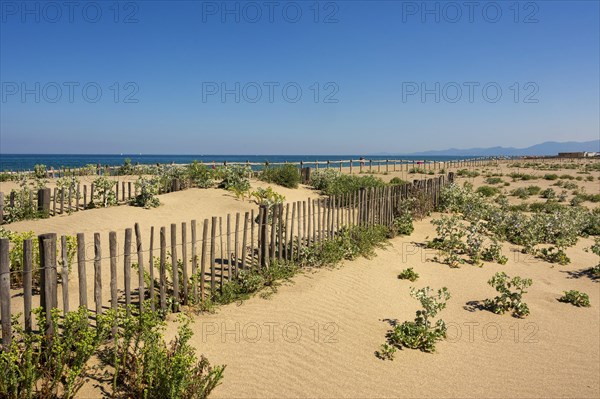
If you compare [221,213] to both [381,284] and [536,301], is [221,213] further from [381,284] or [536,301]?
[536,301]

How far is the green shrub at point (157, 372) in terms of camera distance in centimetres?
401

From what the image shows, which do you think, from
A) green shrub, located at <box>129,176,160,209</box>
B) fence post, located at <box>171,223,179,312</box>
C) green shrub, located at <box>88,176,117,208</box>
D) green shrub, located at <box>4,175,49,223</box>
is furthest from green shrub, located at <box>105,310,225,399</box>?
green shrub, located at <box>88,176,117,208</box>

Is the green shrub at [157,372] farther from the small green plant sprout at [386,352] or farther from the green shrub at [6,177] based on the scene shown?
the green shrub at [6,177]

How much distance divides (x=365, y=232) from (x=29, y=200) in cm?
1051

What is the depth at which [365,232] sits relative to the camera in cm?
1068

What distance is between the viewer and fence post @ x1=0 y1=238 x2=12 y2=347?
423cm

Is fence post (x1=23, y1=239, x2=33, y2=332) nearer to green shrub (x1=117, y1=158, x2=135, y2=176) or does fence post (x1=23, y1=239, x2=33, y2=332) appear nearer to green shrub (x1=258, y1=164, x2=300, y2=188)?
green shrub (x1=258, y1=164, x2=300, y2=188)

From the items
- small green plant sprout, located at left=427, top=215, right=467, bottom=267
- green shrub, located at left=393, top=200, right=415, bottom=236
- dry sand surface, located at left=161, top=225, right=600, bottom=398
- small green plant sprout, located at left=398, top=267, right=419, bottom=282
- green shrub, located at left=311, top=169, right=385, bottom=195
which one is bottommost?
dry sand surface, located at left=161, top=225, right=600, bottom=398

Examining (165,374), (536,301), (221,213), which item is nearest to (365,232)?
(536,301)

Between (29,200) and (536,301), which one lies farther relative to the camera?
(29,200)

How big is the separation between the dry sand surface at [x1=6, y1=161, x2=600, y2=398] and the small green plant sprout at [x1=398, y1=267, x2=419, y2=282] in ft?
0.46

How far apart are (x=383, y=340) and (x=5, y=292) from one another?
485cm

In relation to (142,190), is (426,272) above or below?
below

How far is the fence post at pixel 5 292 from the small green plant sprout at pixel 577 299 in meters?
9.13
